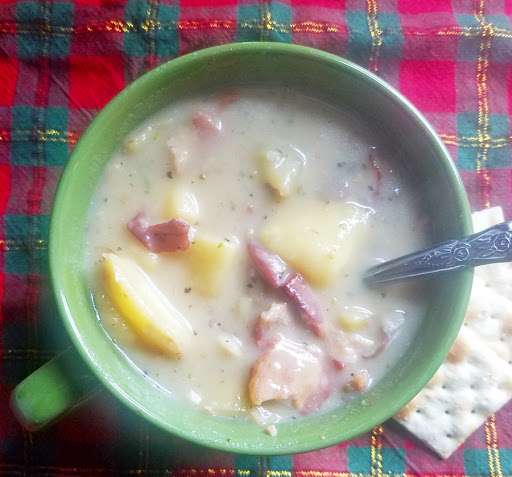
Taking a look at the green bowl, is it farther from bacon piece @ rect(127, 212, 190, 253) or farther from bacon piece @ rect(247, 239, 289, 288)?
bacon piece @ rect(247, 239, 289, 288)

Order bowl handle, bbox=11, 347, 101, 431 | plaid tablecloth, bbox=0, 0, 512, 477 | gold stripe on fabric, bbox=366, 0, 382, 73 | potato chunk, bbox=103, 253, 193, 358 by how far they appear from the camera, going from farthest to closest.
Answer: gold stripe on fabric, bbox=366, 0, 382, 73 < plaid tablecloth, bbox=0, 0, 512, 477 < potato chunk, bbox=103, 253, 193, 358 < bowl handle, bbox=11, 347, 101, 431

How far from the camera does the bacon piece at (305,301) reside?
5.16 ft

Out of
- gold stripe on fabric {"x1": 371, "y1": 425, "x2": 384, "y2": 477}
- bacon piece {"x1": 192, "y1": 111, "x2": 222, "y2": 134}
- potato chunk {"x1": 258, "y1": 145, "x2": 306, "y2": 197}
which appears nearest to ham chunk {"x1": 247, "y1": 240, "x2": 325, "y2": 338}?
potato chunk {"x1": 258, "y1": 145, "x2": 306, "y2": 197}

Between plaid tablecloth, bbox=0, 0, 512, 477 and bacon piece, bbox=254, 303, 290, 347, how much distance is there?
465mm

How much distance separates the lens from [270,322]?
1581 millimetres

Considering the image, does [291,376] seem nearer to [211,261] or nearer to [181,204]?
[211,261]

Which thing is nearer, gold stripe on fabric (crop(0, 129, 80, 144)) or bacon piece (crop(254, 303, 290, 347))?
bacon piece (crop(254, 303, 290, 347))

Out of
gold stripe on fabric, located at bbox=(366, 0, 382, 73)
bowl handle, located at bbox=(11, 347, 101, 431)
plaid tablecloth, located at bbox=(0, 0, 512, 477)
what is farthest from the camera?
gold stripe on fabric, located at bbox=(366, 0, 382, 73)

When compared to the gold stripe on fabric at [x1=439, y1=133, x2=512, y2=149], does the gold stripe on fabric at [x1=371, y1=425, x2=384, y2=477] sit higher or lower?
lower

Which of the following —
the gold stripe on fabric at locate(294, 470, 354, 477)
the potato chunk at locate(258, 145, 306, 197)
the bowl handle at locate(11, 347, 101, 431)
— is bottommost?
the gold stripe on fabric at locate(294, 470, 354, 477)

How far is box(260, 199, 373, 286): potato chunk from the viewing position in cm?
158

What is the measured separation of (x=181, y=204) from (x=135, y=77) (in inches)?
21.3

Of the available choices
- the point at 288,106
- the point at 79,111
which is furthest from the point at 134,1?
the point at 288,106

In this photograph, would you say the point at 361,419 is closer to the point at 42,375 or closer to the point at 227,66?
the point at 42,375
